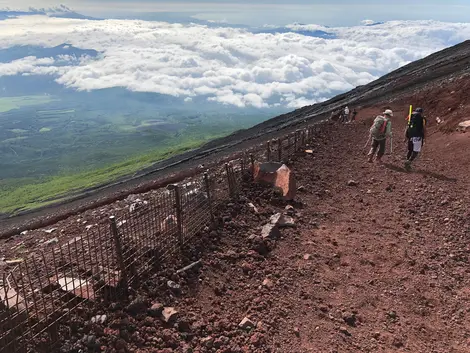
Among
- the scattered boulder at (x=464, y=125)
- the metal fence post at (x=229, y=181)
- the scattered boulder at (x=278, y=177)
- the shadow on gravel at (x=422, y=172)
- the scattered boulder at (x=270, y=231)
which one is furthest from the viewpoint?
the scattered boulder at (x=464, y=125)

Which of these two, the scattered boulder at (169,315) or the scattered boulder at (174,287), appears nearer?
the scattered boulder at (169,315)

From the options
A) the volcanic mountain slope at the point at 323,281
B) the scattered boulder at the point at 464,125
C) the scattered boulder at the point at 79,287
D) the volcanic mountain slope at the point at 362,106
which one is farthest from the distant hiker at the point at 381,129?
the scattered boulder at the point at 79,287

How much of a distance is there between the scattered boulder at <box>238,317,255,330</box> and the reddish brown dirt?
0.06 metres

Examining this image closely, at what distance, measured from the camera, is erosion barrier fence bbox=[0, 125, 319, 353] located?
4512 millimetres

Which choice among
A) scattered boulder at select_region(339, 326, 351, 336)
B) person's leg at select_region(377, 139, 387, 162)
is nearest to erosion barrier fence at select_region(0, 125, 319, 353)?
scattered boulder at select_region(339, 326, 351, 336)

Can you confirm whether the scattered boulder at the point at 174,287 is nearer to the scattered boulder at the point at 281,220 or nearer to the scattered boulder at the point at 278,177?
the scattered boulder at the point at 281,220

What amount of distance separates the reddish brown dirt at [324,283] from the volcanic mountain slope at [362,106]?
35.1ft

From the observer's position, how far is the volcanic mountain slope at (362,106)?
2288 centimetres

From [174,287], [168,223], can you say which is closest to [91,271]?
[174,287]

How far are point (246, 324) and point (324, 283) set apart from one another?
6.28 feet

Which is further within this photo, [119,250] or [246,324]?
[119,250]

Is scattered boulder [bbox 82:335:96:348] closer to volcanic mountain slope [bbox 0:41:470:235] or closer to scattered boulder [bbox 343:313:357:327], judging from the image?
scattered boulder [bbox 343:313:357:327]

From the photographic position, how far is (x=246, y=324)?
5.59 meters

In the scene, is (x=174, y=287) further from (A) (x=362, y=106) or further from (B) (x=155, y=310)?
(A) (x=362, y=106)
